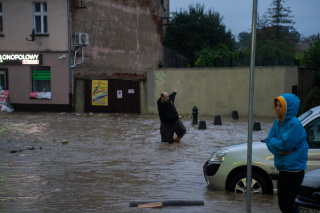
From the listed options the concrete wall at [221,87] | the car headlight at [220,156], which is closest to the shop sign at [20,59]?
the concrete wall at [221,87]

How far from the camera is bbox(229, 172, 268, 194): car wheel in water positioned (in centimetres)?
683

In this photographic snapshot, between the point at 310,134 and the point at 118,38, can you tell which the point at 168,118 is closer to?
the point at 310,134

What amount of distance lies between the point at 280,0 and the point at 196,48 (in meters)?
55.3

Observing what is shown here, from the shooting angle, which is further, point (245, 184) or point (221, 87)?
point (221, 87)

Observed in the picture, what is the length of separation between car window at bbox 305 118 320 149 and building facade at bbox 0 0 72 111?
72.5 ft

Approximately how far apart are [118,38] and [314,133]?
2295 cm

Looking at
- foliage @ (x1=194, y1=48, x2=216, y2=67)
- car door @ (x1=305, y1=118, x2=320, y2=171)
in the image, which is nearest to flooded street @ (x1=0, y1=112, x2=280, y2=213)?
car door @ (x1=305, y1=118, x2=320, y2=171)

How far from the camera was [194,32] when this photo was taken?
37812 mm

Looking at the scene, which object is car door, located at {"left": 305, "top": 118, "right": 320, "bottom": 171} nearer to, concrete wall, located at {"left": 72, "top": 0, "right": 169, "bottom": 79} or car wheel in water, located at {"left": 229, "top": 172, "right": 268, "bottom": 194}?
car wheel in water, located at {"left": 229, "top": 172, "right": 268, "bottom": 194}

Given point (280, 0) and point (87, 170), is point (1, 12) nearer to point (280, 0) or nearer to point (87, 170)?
point (87, 170)

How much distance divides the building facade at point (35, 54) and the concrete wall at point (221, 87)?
5.46 metres

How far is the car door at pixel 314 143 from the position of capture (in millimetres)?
6508

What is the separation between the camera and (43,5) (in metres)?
27.8

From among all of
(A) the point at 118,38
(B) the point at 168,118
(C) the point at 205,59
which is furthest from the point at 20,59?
(B) the point at 168,118
